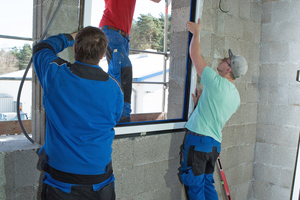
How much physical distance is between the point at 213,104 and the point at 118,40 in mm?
794

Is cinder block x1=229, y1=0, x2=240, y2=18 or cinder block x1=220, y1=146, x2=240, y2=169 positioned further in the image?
cinder block x1=220, y1=146, x2=240, y2=169

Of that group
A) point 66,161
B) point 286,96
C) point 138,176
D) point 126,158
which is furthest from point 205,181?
point 286,96

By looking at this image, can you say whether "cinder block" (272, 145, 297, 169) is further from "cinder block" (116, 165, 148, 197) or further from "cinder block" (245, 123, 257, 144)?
"cinder block" (116, 165, 148, 197)

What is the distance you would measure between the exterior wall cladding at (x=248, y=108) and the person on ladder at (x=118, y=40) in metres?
0.44

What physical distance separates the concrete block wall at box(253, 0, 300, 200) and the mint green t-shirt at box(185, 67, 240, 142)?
1249mm

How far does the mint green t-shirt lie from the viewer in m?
1.60

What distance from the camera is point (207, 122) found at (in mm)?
1700

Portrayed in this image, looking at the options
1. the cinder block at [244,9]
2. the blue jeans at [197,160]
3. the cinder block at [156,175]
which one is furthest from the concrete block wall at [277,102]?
the cinder block at [156,175]

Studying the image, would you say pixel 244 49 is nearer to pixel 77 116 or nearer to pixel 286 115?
pixel 286 115

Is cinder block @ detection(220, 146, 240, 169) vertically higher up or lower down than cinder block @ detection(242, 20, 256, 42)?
lower down

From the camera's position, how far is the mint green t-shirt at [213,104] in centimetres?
160

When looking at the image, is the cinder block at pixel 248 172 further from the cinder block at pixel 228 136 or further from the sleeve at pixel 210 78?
the sleeve at pixel 210 78

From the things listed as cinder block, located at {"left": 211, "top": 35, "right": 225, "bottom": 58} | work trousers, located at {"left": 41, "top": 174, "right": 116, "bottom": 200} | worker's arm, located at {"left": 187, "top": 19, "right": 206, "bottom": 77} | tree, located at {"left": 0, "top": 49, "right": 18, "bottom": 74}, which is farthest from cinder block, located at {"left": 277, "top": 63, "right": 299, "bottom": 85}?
tree, located at {"left": 0, "top": 49, "right": 18, "bottom": 74}

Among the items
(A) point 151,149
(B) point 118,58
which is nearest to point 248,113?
(A) point 151,149
